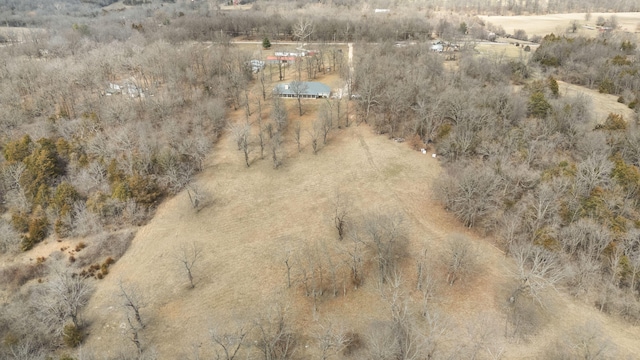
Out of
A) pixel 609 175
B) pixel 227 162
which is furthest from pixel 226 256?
pixel 609 175

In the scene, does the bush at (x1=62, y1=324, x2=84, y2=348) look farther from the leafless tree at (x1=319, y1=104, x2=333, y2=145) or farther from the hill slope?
the leafless tree at (x1=319, y1=104, x2=333, y2=145)

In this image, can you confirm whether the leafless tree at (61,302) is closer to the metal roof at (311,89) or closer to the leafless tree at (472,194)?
the leafless tree at (472,194)

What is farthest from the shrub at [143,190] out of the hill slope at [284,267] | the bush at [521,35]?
the bush at [521,35]

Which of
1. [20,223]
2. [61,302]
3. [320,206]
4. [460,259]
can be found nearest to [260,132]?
[320,206]

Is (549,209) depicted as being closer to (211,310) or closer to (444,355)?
(444,355)

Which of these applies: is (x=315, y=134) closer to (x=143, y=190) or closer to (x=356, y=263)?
(x=143, y=190)

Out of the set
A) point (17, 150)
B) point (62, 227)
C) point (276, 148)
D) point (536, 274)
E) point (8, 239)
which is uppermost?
point (17, 150)

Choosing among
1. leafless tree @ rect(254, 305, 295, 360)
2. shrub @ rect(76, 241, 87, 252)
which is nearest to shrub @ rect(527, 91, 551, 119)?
leafless tree @ rect(254, 305, 295, 360)
